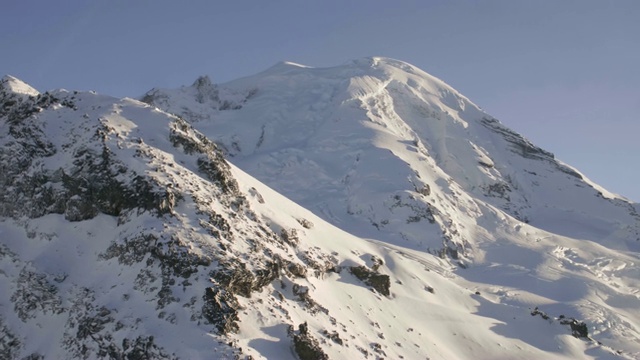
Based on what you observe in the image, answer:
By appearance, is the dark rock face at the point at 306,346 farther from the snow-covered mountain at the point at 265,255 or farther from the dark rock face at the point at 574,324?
the dark rock face at the point at 574,324

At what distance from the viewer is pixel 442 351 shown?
36.2 metres

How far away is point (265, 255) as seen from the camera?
3141cm

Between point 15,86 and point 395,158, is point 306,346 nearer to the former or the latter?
point 15,86

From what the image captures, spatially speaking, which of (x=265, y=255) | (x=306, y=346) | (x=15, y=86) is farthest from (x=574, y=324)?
(x=15, y=86)

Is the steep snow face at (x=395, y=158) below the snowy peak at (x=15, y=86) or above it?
above

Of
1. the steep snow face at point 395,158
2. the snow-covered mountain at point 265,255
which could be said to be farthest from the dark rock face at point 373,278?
the steep snow face at point 395,158

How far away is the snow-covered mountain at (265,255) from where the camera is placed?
2653 cm

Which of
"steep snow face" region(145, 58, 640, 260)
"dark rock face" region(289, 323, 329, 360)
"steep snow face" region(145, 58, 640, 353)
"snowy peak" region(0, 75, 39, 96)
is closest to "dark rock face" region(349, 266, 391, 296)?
"steep snow face" region(145, 58, 640, 353)

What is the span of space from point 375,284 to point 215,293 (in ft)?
53.1

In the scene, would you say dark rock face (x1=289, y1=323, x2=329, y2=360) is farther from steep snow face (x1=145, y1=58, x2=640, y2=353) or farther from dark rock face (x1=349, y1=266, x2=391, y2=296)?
steep snow face (x1=145, y1=58, x2=640, y2=353)

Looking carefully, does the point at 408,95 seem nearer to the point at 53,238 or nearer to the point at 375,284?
the point at 375,284

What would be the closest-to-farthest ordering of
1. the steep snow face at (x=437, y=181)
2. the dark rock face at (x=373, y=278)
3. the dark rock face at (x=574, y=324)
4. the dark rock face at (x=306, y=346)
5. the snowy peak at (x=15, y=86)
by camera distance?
the dark rock face at (x=306, y=346)
the snowy peak at (x=15, y=86)
the dark rock face at (x=373, y=278)
the dark rock face at (x=574, y=324)
the steep snow face at (x=437, y=181)

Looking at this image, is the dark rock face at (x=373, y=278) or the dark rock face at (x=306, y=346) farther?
the dark rock face at (x=373, y=278)

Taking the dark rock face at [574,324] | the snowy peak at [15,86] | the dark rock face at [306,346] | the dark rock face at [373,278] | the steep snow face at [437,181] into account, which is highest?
the steep snow face at [437,181]
